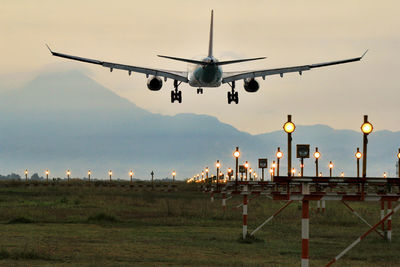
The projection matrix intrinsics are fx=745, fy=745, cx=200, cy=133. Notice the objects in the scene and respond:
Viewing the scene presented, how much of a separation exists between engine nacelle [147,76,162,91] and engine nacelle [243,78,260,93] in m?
7.54

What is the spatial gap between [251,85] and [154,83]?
8.40 metres

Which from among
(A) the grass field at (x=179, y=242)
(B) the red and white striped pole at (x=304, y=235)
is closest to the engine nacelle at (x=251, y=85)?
(A) the grass field at (x=179, y=242)

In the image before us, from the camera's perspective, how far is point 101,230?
111ft

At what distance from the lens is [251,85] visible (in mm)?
64000

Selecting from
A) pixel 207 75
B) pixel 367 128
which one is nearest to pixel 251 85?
pixel 207 75

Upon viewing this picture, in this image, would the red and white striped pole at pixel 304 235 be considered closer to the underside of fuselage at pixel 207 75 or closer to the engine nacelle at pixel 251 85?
the underside of fuselage at pixel 207 75

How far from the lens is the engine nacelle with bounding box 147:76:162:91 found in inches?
2445

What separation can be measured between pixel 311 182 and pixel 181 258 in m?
6.80

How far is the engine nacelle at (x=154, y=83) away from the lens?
62094mm

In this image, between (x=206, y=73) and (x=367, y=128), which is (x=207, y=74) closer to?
(x=206, y=73)

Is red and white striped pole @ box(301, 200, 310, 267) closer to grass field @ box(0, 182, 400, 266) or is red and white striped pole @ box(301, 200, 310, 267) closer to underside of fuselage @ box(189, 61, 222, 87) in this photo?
grass field @ box(0, 182, 400, 266)

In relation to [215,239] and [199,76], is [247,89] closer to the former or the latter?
[199,76]

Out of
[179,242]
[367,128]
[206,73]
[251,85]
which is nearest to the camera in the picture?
[367,128]

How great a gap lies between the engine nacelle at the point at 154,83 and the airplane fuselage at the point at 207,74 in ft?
8.74
